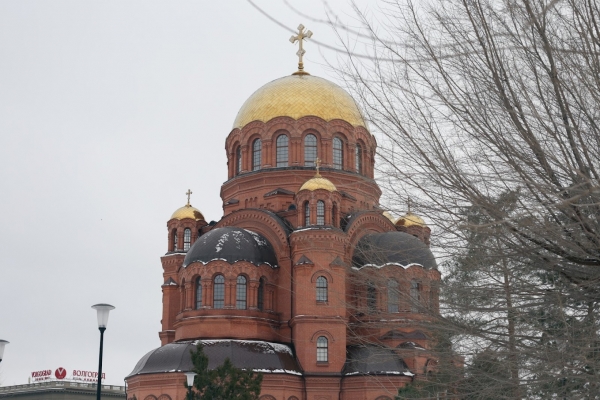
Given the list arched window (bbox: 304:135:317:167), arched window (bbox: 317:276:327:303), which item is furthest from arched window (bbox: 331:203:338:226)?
arched window (bbox: 304:135:317:167)

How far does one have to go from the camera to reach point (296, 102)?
37312mm

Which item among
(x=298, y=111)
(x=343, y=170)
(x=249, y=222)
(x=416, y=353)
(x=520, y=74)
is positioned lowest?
(x=416, y=353)

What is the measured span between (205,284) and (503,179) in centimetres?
2556

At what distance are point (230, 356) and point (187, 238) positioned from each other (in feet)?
29.5

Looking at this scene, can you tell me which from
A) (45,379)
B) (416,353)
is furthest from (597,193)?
(45,379)

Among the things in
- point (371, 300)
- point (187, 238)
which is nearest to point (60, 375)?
point (187, 238)

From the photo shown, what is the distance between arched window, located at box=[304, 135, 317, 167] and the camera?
36.5 meters

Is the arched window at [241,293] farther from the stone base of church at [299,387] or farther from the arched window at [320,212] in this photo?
the arched window at [320,212]

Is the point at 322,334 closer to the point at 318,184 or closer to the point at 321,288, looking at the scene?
the point at 321,288

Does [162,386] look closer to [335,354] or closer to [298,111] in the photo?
[335,354]

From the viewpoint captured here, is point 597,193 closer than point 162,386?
Yes

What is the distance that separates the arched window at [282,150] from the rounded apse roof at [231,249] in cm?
421

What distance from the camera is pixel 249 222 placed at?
1405 inches

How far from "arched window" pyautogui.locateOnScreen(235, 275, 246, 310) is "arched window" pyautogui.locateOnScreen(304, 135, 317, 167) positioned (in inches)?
265
